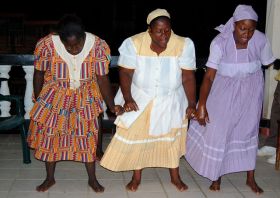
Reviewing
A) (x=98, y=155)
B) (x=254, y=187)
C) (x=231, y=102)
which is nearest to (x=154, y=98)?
(x=231, y=102)

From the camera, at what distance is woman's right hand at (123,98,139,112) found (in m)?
3.96

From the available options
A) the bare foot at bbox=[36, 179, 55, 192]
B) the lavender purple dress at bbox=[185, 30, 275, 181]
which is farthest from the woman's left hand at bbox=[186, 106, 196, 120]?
the bare foot at bbox=[36, 179, 55, 192]

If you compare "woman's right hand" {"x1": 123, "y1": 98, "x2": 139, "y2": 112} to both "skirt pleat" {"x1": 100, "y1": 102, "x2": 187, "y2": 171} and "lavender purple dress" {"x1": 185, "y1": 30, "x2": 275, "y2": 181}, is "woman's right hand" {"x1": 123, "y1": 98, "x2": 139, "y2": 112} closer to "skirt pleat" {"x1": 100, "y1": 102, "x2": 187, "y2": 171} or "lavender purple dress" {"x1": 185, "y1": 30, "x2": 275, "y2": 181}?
"skirt pleat" {"x1": 100, "y1": 102, "x2": 187, "y2": 171}

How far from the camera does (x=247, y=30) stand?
3.82 m

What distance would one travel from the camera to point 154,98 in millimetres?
4020

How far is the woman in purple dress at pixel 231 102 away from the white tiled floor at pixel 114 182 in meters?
0.16

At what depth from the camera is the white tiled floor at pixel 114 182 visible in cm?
413

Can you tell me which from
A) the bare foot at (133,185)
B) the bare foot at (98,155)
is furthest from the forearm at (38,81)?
the bare foot at (98,155)

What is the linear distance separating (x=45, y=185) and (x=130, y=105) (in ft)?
3.48

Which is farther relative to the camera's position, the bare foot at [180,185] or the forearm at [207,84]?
the bare foot at [180,185]

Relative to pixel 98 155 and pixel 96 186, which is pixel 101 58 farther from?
pixel 98 155

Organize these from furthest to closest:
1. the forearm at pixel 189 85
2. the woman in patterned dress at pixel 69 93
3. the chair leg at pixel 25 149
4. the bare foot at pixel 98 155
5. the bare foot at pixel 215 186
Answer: the bare foot at pixel 98 155 → the chair leg at pixel 25 149 → the bare foot at pixel 215 186 → the forearm at pixel 189 85 → the woman in patterned dress at pixel 69 93

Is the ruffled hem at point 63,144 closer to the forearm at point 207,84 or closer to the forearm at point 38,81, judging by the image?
the forearm at point 38,81

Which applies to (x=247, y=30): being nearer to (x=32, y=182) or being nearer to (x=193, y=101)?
(x=193, y=101)
